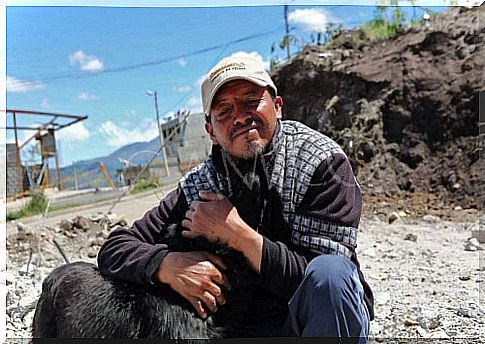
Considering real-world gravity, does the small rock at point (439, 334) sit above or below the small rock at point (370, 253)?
below

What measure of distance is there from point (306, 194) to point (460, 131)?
2695 millimetres

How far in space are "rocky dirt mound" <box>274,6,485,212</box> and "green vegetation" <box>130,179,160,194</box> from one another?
1400 mm

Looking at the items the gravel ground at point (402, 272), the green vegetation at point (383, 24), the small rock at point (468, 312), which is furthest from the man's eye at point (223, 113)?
the green vegetation at point (383, 24)

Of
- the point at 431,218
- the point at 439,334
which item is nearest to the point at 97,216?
the point at 431,218

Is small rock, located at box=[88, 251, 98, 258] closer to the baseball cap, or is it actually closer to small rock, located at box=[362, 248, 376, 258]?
small rock, located at box=[362, 248, 376, 258]

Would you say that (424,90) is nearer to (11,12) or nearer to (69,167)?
(69,167)

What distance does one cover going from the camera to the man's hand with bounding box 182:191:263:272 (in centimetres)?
86

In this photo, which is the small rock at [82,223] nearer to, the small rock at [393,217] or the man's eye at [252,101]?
the small rock at [393,217]

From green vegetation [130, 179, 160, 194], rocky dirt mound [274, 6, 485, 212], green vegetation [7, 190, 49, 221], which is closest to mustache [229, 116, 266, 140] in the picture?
green vegetation [130, 179, 160, 194]

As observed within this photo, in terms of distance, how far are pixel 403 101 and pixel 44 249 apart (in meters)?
2.18

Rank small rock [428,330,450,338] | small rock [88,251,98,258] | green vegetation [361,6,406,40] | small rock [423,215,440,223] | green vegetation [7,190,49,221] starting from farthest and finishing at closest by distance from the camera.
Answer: green vegetation [361,6,406,40]
small rock [423,215,440,223]
green vegetation [7,190,49,221]
small rock [88,251,98,258]
small rock [428,330,450,338]

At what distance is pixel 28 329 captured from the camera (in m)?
1.42

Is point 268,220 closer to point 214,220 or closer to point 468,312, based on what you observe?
point 214,220

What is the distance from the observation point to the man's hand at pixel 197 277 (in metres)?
0.90
